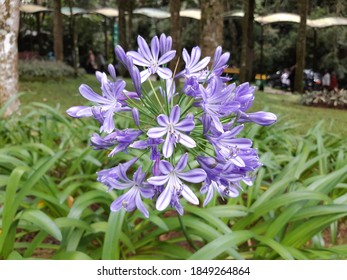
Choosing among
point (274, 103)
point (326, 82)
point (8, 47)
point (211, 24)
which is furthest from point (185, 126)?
point (326, 82)

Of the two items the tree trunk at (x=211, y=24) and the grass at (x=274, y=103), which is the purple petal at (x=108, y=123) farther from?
the grass at (x=274, y=103)

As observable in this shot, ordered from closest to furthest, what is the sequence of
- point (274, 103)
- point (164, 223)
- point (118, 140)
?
point (118, 140) < point (164, 223) < point (274, 103)

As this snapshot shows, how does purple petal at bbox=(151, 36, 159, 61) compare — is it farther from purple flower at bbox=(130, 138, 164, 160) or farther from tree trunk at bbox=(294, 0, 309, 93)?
tree trunk at bbox=(294, 0, 309, 93)

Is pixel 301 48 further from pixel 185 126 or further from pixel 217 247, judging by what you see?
pixel 185 126

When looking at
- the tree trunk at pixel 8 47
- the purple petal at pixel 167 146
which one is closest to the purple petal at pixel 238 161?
the purple petal at pixel 167 146

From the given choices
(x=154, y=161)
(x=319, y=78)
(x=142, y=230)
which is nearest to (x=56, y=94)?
(x=319, y=78)

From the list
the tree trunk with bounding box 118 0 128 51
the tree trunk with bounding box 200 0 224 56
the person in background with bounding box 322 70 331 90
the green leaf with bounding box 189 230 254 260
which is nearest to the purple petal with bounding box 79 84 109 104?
the green leaf with bounding box 189 230 254 260

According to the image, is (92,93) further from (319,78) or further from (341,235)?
(319,78)

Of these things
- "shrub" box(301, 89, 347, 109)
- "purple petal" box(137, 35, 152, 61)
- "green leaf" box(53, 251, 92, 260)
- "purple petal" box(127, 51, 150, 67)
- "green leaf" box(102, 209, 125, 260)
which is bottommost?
"shrub" box(301, 89, 347, 109)
